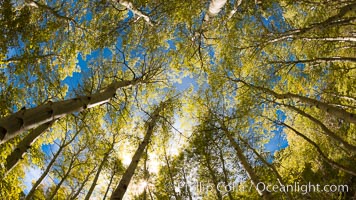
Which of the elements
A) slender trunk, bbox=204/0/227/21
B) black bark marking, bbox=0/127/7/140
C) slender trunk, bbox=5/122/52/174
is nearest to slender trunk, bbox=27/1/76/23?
slender trunk, bbox=5/122/52/174

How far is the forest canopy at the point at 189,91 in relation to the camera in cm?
525

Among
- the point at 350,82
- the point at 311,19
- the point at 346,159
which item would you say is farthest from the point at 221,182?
the point at 311,19

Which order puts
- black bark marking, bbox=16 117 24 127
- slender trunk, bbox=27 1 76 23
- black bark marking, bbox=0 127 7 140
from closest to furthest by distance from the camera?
black bark marking, bbox=0 127 7 140, black bark marking, bbox=16 117 24 127, slender trunk, bbox=27 1 76 23

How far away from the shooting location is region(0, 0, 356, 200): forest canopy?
5246mm

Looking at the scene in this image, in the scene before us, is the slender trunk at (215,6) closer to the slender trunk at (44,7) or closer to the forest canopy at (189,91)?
the forest canopy at (189,91)

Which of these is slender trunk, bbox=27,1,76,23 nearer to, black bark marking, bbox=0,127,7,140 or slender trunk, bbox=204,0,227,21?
slender trunk, bbox=204,0,227,21

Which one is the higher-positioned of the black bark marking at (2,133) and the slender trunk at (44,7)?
the slender trunk at (44,7)

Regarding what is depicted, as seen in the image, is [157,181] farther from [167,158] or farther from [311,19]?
[311,19]

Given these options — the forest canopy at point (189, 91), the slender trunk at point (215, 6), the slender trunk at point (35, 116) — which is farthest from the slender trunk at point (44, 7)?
the slender trunk at point (215, 6)

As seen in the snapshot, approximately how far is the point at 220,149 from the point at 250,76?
458 cm

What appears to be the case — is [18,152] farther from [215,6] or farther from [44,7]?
[215,6]

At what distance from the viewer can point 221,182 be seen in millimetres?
13195

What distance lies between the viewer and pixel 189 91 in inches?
554

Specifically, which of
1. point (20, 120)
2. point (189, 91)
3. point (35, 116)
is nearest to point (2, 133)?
point (20, 120)
